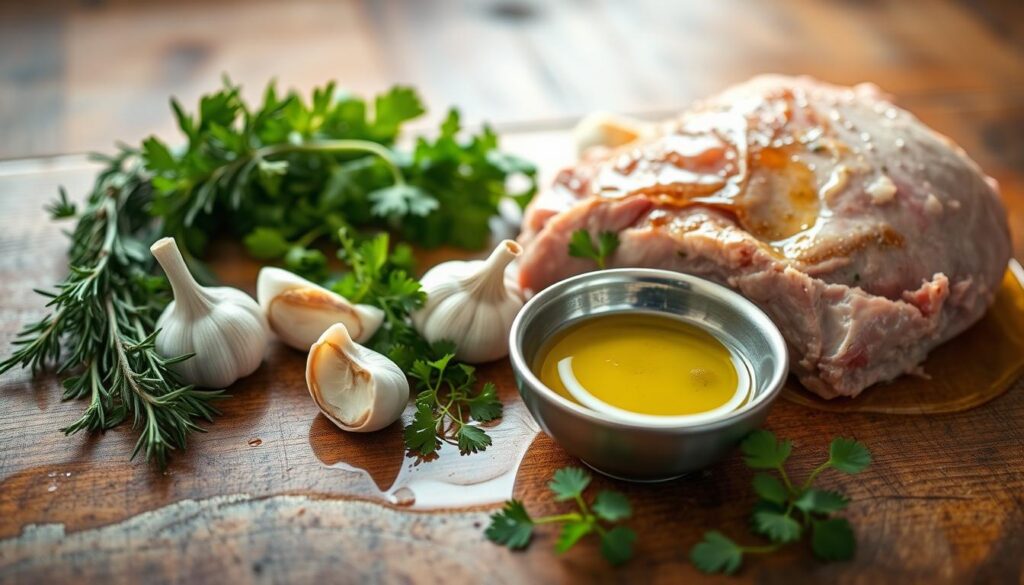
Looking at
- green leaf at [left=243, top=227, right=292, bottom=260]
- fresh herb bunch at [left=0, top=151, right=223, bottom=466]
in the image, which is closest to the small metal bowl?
fresh herb bunch at [left=0, top=151, right=223, bottom=466]

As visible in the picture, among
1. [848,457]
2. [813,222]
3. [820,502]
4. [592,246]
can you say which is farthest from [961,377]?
[592,246]

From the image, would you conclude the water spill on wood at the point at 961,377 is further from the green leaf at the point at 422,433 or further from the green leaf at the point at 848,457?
the green leaf at the point at 422,433

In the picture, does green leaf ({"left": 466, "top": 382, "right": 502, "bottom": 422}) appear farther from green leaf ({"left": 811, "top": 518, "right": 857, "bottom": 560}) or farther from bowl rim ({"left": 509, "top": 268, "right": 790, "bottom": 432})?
green leaf ({"left": 811, "top": 518, "right": 857, "bottom": 560})

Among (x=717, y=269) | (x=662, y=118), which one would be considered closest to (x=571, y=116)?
(x=662, y=118)

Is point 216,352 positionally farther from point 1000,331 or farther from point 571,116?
point 1000,331

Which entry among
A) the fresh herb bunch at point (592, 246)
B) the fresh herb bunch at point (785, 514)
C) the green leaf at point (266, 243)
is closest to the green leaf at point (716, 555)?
the fresh herb bunch at point (785, 514)

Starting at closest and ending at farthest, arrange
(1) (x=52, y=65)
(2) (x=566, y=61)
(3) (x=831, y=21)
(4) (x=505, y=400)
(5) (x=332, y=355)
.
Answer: (5) (x=332, y=355)
(4) (x=505, y=400)
(1) (x=52, y=65)
(2) (x=566, y=61)
(3) (x=831, y=21)
